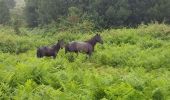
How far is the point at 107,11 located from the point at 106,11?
0.36 m

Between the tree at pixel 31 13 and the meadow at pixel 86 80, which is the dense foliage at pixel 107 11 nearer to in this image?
the tree at pixel 31 13

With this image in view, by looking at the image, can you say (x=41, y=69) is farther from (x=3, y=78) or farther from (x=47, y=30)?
(x=47, y=30)

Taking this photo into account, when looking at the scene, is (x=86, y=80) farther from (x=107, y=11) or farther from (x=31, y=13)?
(x=31, y=13)

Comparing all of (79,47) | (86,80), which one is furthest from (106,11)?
(86,80)

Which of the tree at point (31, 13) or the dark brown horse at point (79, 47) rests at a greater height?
the dark brown horse at point (79, 47)

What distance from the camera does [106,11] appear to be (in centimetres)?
4328

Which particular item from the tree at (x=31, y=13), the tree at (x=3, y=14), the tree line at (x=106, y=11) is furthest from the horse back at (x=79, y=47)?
the tree at (x=3, y=14)

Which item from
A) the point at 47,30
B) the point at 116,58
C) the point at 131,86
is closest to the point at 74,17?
the point at 47,30

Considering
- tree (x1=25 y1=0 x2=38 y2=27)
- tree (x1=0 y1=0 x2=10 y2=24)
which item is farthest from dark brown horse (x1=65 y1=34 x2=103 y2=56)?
tree (x1=0 y1=0 x2=10 y2=24)

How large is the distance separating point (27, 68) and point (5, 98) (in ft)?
7.15

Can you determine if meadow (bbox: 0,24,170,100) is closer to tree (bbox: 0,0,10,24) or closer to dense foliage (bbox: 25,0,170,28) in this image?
dense foliage (bbox: 25,0,170,28)

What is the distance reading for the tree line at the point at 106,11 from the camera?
139 feet

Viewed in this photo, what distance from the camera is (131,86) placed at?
9.58 metres

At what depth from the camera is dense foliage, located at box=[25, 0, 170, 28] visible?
42250 millimetres
